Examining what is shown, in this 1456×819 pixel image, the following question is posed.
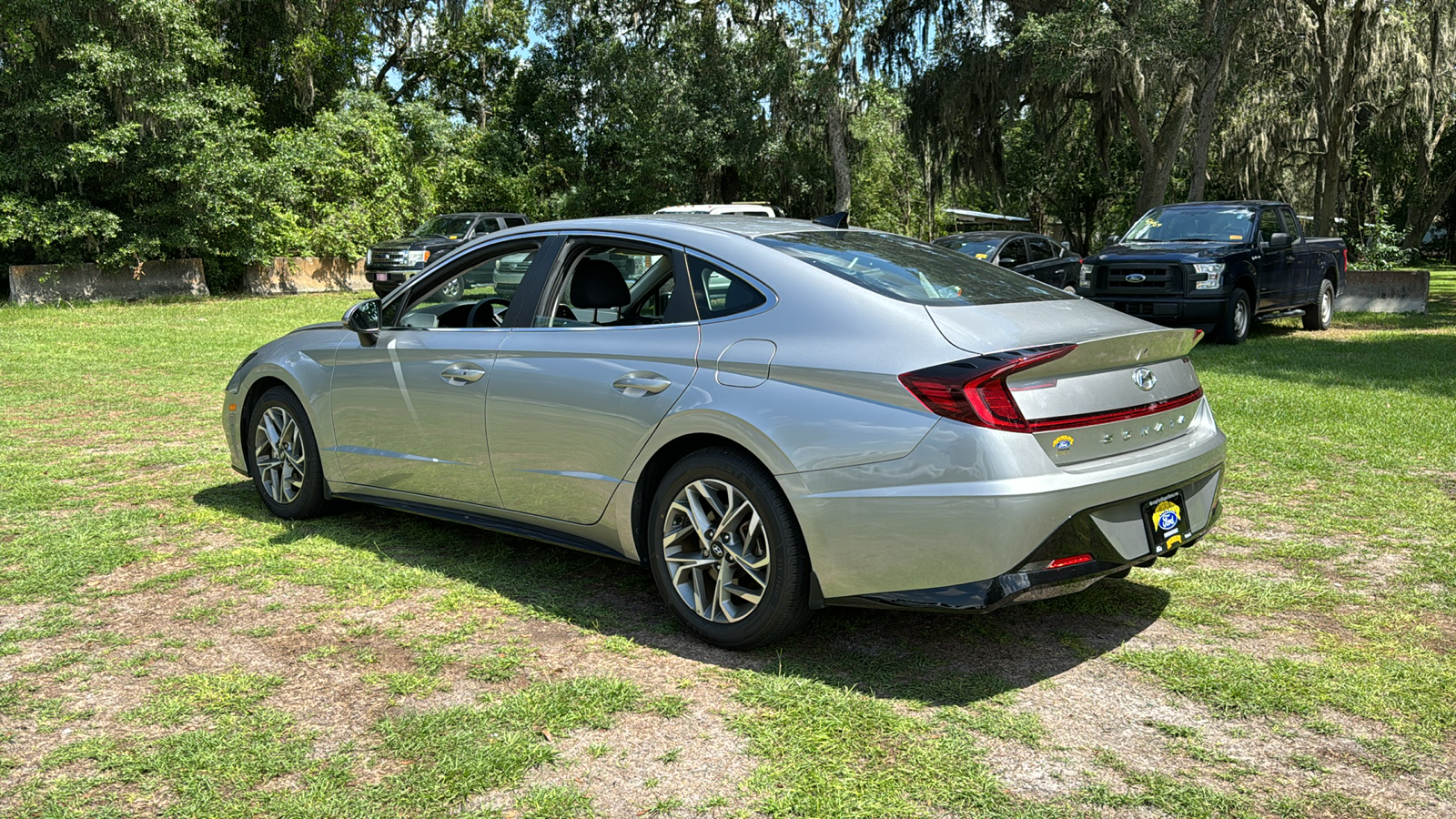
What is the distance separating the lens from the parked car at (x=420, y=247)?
891 inches

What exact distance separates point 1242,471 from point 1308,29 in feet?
77.5

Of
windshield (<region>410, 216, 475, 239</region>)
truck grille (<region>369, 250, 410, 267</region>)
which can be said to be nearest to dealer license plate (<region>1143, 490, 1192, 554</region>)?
truck grille (<region>369, 250, 410, 267</region>)

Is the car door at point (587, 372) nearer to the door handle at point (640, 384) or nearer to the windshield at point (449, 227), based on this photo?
the door handle at point (640, 384)

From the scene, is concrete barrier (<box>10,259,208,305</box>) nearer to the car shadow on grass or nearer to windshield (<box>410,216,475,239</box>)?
windshield (<box>410,216,475,239</box>)

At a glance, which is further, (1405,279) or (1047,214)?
(1047,214)

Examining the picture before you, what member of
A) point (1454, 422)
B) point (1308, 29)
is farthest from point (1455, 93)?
point (1454, 422)

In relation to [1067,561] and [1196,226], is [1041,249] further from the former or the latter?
[1067,561]

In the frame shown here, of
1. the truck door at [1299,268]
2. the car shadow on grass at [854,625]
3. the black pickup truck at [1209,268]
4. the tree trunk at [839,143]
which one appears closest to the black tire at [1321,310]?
the truck door at [1299,268]

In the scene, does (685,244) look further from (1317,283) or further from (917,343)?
(1317,283)

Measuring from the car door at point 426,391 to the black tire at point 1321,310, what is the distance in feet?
46.3

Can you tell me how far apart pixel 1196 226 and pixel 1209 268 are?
1267mm

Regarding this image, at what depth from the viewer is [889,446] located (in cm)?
362

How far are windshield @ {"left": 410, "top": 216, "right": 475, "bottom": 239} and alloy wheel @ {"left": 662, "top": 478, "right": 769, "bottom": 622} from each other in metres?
20.9

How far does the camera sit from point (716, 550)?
407 cm
